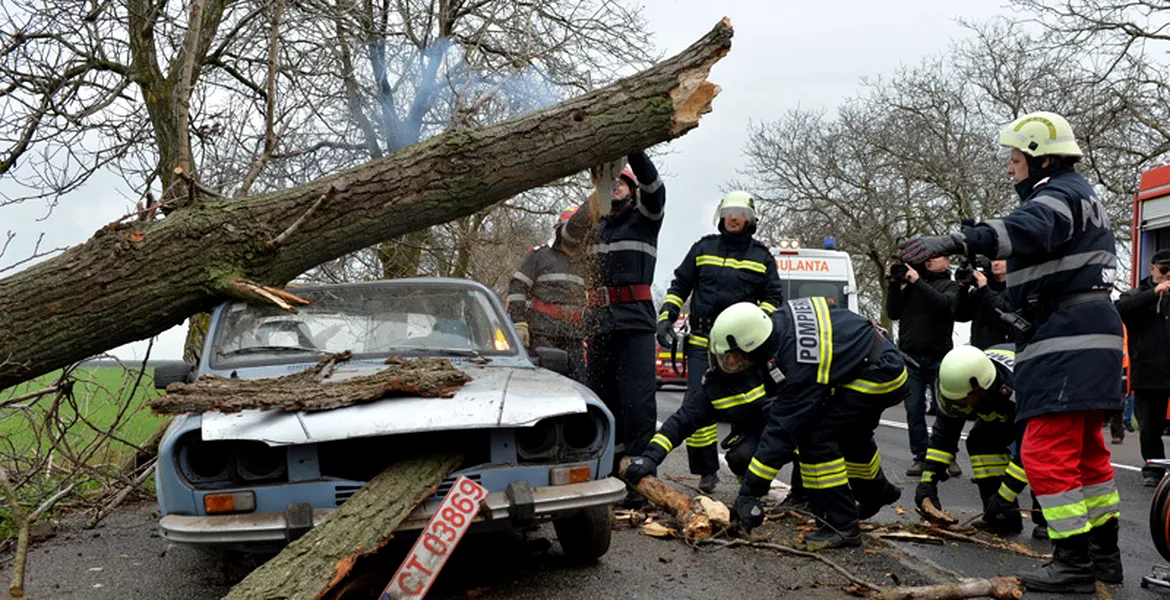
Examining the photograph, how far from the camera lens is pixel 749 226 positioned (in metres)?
7.12

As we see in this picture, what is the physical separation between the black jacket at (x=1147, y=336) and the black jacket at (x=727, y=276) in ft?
9.73

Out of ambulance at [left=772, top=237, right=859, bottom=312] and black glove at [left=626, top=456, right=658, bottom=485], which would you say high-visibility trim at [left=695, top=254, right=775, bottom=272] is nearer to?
black glove at [left=626, top=456, right=658, bottom=485]

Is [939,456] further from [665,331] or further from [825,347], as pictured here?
[665,331]

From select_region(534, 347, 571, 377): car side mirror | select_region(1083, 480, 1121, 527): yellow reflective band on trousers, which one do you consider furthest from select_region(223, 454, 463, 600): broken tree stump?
select_region(1083, 480, 1121, 527): yellow reflective band on trousers

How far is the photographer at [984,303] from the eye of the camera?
26.6 feet

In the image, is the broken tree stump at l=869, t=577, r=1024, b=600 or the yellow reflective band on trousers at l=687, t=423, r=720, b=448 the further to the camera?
the yellow reflective band on trousers at l=687, t=423, r=720, b=448

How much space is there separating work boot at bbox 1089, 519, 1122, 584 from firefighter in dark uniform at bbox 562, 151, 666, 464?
263 cm

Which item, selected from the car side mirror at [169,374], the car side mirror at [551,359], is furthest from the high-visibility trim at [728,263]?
the car side mirror at [169,374]

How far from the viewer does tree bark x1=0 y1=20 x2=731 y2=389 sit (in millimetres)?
5141

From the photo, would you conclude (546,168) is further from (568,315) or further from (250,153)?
(250,153)

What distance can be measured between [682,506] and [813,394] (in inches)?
34.0

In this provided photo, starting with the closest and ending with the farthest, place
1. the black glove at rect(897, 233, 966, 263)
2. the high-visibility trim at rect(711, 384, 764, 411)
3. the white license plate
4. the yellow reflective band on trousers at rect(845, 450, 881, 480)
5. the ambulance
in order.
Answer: the white license plate, the black glove at rect(897, 233, 966, 263), the yellow reflective band on trousers at rect(845, 450, 881, 480), the high-visibility trim at rect(711, 384, 764, 411), the ambulance

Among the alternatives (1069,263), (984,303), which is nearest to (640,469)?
(1069,263)

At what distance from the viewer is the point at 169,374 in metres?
5.19
